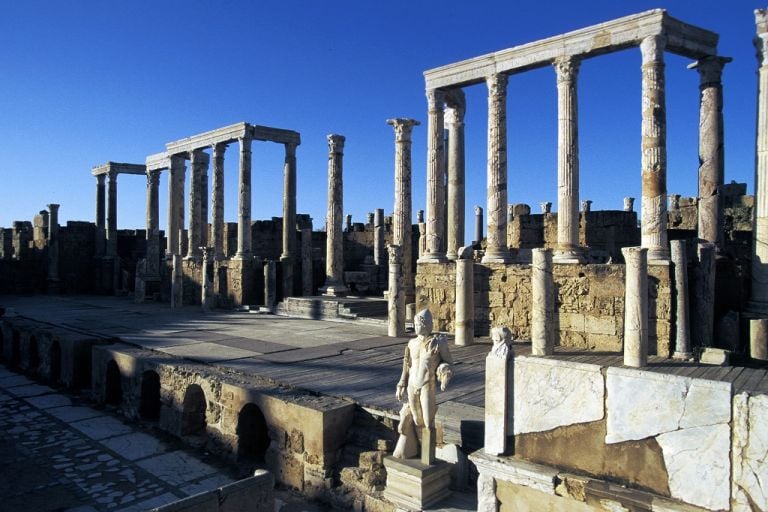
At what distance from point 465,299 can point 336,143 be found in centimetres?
1086

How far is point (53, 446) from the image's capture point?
385 inches

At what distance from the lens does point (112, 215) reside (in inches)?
1219

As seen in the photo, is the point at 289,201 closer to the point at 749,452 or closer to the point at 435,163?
the point at 435,163

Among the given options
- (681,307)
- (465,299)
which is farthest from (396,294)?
(681,307)

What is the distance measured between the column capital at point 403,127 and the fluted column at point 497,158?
4.03m

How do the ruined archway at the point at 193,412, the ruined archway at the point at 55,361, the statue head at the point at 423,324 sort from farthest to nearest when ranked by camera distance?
1. the ruined archway at the point at 55,361
2. the ruined archway at the point at 193,412
3. the statue head at the point at 423,324

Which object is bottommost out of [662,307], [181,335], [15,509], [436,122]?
[15,509]

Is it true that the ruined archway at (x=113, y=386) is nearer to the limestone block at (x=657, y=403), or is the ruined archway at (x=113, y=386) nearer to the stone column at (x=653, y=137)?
the limestone block at (x=657, y=403)

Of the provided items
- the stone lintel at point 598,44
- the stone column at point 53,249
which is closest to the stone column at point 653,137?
the stone lintel at point 598,44

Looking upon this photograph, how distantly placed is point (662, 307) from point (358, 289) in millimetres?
15048

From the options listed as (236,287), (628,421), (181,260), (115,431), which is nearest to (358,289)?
(236,287)

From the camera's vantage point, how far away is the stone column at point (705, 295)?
1052cm

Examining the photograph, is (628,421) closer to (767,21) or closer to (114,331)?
(767,21)

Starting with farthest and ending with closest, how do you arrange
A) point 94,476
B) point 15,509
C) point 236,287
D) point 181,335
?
point 236,287 → point 181,335 → point 94,476 → point 15,509
